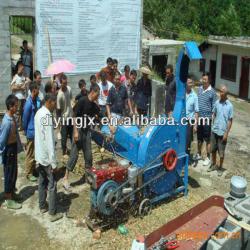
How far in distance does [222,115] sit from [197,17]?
27.3m

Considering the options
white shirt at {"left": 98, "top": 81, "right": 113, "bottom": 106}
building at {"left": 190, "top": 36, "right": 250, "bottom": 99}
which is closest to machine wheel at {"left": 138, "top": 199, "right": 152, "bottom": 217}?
white shirt at {"left": 98, "top": 81, "right": 113, "bottom": 106}

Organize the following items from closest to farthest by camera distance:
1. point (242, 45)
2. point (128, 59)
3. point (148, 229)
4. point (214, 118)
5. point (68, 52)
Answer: point (148, 229)
point (214, 118)
point (68, 52)
point (128, 59)
point (242, 45)

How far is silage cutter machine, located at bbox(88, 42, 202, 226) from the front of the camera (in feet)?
19.2

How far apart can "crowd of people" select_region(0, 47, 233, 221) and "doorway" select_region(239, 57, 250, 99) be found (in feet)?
32.1

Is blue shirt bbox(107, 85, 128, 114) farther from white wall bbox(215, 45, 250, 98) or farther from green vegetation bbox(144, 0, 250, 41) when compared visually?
green vegetation bbox(144, 0, 250, 41)

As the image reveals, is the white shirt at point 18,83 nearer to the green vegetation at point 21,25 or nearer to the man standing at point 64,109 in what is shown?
the man standing at point 64,109

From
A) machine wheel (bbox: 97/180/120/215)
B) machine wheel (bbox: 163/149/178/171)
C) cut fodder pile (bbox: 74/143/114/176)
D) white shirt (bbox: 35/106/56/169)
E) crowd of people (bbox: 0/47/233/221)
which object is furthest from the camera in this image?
cut fodder pile (bbox: 74/143/114/176)

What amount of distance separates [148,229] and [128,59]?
25.0 ft

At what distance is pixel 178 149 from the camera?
6.88 metres

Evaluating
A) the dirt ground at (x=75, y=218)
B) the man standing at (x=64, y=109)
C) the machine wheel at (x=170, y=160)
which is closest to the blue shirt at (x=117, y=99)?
the man standing at (x=64, y=109)

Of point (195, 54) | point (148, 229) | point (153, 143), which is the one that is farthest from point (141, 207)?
point (195, 54)

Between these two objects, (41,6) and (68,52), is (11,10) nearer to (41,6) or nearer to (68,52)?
(41,6)

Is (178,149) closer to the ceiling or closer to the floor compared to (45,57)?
closer to the floor

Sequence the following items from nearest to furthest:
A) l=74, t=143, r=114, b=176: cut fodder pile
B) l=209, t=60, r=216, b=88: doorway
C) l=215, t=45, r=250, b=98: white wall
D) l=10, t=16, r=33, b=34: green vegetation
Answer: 1. l=74, t=143, r=114, b=176: cut fodder pile
2. l=215, t=45, r=250, b=98: white wall
3. l=209, t=60, r=216, b=88: doorway
4. l=10, t=16, r=33, b=34: green vegetation
